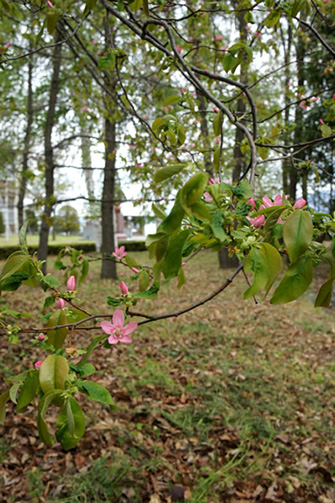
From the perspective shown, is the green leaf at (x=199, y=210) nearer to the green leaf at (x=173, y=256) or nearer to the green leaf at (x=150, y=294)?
the green leaf at (x=173, y=256)

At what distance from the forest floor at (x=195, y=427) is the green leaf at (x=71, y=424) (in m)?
1.74

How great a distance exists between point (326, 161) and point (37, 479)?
824 cm

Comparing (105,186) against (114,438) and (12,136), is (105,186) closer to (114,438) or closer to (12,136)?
(12,136)

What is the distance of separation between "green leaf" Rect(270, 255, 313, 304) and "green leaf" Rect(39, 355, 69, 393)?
0.39m

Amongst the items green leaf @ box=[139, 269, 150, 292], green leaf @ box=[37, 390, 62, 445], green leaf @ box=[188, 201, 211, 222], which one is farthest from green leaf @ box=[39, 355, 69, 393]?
green leaf @ box=[139, 269, 150, 292]

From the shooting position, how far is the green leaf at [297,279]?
602mm

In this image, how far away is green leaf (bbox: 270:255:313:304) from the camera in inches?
23.7

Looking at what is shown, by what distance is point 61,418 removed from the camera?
1.98 feet

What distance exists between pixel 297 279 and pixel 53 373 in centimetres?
44

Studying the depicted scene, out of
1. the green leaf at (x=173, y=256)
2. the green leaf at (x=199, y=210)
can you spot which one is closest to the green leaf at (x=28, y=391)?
the green leaf at (x=173, y=256)

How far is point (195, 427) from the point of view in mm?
2602

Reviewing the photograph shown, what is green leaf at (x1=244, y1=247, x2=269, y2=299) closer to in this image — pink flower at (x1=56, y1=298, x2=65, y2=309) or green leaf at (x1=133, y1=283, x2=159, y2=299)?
green leaf at (x1=133, y1=283, x2=159, y2=299)

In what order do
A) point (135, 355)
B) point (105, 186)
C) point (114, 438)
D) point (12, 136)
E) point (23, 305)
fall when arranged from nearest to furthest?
point (114, 438) → point (135, 355) → point (23, 305) → point (105, 186) → point (12, 136)

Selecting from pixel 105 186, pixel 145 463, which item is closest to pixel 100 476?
pixel 145 463
